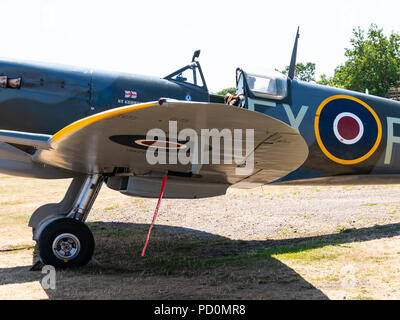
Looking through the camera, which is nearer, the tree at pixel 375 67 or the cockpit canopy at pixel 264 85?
the cockpit canopy at pixel 264 85

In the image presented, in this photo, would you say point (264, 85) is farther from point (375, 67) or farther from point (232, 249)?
point (375, 67)

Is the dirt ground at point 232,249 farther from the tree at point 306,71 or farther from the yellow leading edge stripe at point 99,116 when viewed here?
the tree at point 306,71

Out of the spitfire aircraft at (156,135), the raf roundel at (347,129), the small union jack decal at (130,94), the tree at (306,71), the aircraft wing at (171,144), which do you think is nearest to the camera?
the aircraft wing at (171,144)

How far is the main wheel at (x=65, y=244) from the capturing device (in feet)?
14.9

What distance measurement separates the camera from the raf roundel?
5.73 m

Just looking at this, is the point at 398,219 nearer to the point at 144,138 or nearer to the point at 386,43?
the point at 144,138

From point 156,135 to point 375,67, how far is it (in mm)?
36216

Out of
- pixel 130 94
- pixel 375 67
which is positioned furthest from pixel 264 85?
pixel 375 67

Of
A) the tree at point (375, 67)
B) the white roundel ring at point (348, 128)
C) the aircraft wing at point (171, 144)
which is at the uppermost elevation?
the tree at point (375, 67)

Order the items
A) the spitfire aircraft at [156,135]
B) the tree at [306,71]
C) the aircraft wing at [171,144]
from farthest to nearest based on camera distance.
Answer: the tree at [306,71], the spitfire aircraft at [156,135], the aircraft wing at [171,144]

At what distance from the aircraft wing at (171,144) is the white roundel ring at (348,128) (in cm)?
114

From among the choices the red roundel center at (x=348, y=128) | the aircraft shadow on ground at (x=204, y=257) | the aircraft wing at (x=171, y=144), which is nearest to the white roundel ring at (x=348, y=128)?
the red roundel center at (x=348, y=128)

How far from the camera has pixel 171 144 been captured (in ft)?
13.3

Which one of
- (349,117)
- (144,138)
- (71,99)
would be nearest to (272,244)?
(349,117)
